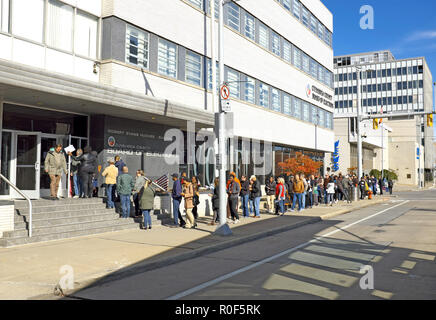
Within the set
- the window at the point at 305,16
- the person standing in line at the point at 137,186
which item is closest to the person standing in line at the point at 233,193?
the person standing in line at the point at 137,186

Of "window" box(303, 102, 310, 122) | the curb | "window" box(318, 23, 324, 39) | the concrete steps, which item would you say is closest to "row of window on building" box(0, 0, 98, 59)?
the concrete steps

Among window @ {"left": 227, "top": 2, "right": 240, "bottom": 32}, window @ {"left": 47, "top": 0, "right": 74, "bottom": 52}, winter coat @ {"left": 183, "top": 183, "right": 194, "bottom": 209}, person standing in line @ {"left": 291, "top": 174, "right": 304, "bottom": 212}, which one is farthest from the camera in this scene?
window @ {"left": 227, "top": 2, "right": 240, "bottom": 32}

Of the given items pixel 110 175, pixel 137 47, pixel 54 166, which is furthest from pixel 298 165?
pixel 54 166

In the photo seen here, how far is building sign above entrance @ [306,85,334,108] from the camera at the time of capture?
33.9 meters

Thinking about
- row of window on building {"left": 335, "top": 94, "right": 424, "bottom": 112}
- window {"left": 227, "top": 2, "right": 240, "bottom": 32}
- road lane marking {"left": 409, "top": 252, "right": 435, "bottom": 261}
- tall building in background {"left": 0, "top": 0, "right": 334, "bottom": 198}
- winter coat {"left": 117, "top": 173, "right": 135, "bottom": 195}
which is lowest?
road lane marking {"left": 409, "top": 252, "right": 435, "bottom": 261}

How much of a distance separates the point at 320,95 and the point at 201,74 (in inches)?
743

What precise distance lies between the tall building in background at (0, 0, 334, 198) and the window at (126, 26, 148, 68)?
40 mm

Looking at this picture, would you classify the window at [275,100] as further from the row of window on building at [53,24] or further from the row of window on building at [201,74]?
the row of window on building at [53,24]

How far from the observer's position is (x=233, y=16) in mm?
23297

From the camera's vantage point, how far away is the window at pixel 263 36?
86.2 ft

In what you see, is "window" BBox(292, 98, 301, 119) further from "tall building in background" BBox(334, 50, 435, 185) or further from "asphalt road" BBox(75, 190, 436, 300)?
"tall building in background" BBox(334, 50, 435, 185)

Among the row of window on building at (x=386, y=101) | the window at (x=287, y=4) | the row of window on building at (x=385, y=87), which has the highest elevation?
the row of window on building at (x=385, y=87)

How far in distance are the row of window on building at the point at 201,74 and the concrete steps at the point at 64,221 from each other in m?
6.09

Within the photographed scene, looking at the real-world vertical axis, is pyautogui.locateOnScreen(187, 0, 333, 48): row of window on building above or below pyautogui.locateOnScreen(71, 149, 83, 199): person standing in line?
above
